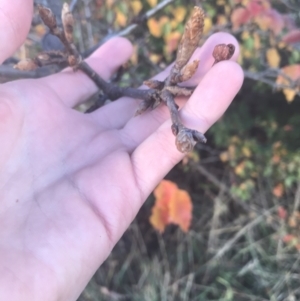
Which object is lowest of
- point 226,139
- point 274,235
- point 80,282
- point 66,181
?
point 274,235

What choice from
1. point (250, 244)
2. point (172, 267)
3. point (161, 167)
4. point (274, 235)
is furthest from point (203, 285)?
point (161, 167)

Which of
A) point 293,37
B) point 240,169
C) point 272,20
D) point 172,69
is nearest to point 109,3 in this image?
point 272,20

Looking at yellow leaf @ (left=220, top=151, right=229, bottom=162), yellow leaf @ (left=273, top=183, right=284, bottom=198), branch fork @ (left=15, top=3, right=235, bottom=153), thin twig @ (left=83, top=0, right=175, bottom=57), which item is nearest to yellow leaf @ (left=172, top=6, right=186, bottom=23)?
thin twig @ (left=83, top=0, right=175, bottom=57)

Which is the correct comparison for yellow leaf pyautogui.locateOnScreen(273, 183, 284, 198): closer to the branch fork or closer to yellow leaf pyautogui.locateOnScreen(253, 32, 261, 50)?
yellow leaf pyautogui.locateOnScreen(253, 32, 261, 50)

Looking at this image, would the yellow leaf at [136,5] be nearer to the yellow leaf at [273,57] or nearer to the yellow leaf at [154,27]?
the yellow leaf at [154,27]

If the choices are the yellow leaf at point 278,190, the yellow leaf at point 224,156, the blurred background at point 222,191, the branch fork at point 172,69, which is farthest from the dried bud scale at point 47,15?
the yellow leaf at point 278,190

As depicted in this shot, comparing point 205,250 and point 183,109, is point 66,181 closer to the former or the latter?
point 183,109
